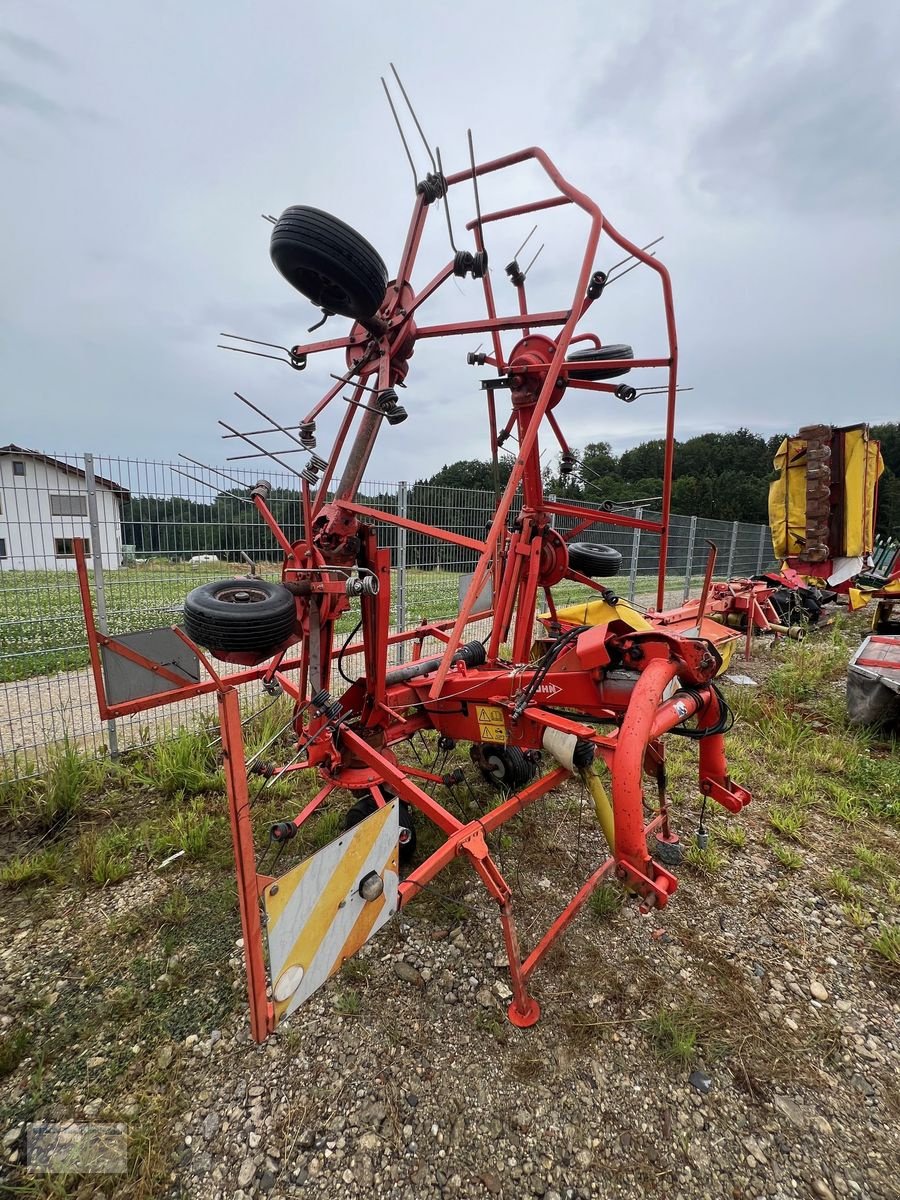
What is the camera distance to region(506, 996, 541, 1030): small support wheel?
1.98 metres

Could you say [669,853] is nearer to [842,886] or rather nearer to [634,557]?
[842,886]

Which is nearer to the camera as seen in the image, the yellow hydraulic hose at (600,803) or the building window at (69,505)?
the yellow hydraulic hose at (600,803)

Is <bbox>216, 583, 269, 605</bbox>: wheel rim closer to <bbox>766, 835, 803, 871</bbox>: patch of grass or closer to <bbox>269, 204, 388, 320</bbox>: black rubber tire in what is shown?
<bbox>269, 204, 388, 320</bbox>: black rubber tire

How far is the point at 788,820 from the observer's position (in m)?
3.30

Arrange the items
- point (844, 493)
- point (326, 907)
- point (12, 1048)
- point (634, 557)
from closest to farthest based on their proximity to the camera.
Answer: point (326, 907)
point (12, 1048)
point (844, 493)
point (634, 557)

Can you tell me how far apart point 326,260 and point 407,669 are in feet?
6.79

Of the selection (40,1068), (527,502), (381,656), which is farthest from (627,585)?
(40,1068)

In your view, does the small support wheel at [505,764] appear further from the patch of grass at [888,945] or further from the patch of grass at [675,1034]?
the patch of grass at [888,945]

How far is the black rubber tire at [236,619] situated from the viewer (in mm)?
2049

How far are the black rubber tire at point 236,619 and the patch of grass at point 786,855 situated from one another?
302 cm

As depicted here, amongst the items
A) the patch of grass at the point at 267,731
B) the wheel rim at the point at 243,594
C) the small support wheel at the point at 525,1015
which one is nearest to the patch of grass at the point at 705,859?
the small support wheel at the point at 525,1015

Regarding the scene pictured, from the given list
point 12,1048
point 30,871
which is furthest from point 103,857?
point 12,1048

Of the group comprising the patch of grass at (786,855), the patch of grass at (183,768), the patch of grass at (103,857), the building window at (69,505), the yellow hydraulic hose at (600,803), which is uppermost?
the building window at (69,505)

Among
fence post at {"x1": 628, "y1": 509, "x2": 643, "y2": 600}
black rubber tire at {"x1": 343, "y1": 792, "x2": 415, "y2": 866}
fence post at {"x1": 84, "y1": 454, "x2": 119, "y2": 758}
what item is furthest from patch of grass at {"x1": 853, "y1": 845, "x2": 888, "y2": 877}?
fence post at {"x1": 628, "y1": 509, "x2": 643, "y2": 600}
